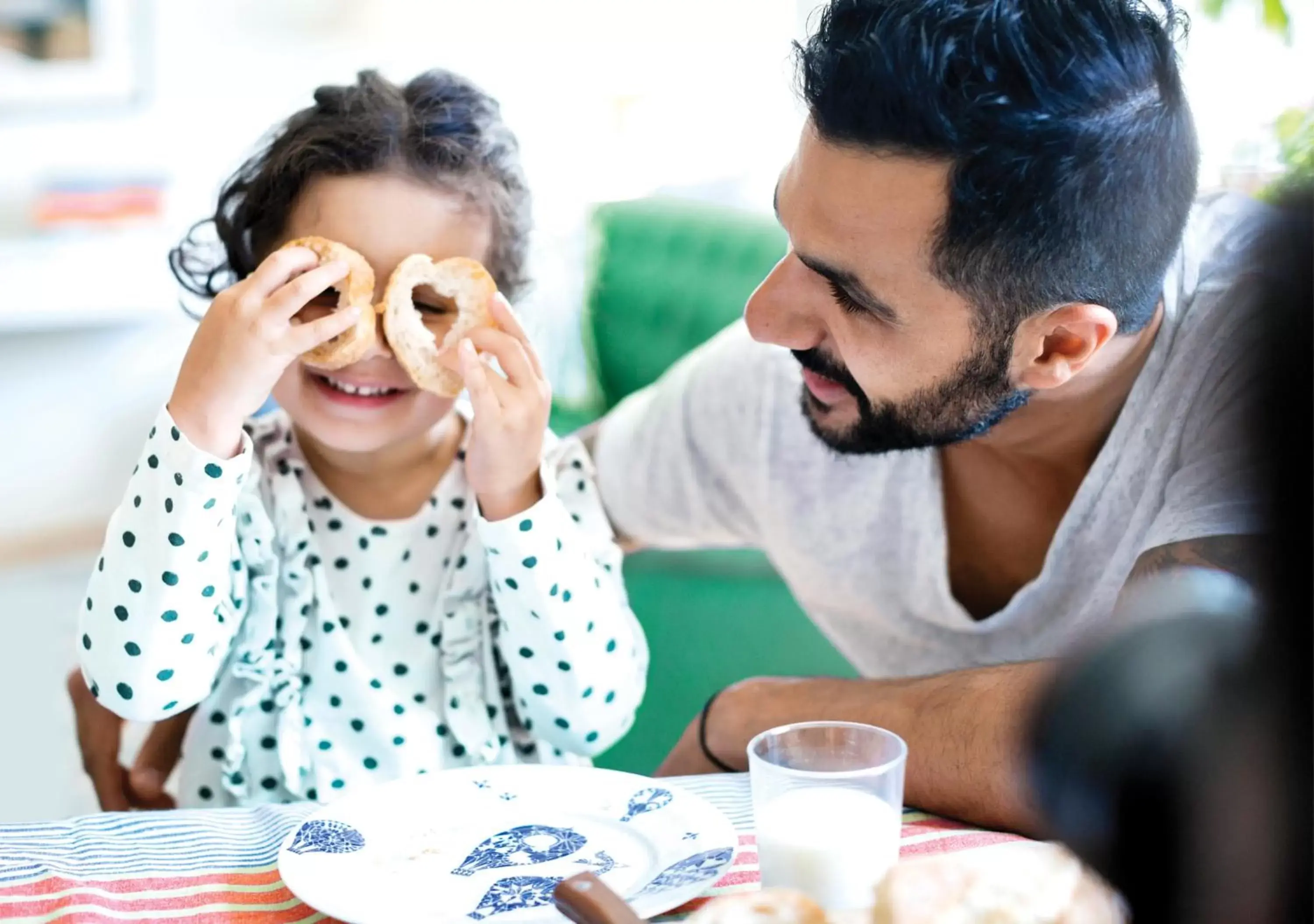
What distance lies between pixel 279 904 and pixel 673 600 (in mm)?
1151

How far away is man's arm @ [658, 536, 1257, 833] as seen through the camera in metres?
0.91

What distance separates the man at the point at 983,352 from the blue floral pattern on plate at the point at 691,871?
7.7 inches

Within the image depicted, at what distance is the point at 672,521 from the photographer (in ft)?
5.38

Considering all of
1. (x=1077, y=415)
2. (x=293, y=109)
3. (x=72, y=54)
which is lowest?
(x=1077, y=415)

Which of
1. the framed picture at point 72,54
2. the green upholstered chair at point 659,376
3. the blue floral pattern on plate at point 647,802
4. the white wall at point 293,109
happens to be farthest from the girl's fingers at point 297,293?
the framed picture at point 72,54

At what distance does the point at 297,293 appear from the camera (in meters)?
1.12

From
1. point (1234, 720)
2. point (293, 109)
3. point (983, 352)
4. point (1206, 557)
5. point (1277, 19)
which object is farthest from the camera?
point (293, 109)

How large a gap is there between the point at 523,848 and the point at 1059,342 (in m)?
0.64

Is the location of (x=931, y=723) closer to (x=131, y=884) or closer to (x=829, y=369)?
(x=829, y=369)

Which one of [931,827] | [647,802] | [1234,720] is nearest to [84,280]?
[647,802]

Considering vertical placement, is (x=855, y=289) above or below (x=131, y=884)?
above

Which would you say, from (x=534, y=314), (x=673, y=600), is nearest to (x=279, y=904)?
(x=673, y=600)

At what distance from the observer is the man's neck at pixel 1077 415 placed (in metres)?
1.23

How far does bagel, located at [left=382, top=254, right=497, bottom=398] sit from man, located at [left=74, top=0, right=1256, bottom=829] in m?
0.25
